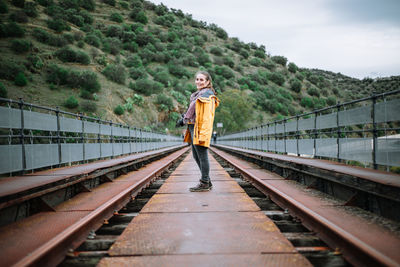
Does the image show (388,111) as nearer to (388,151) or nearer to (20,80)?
(388,151)

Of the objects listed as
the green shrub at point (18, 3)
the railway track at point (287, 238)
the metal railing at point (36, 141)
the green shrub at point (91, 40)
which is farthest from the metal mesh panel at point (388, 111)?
the green shrub at point (18, 3)

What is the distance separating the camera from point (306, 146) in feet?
30.4

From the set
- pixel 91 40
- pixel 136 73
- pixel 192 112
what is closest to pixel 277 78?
pixel 136 73

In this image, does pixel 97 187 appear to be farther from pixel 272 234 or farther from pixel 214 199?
pixel 272 234

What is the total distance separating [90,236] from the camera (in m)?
2.66

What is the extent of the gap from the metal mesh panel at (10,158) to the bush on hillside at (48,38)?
4725cm

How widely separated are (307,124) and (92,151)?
301 inches

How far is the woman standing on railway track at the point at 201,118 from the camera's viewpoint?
432cm

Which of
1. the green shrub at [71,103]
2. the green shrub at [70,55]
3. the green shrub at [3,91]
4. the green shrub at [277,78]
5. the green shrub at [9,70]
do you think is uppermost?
the green shrub at [277,78]

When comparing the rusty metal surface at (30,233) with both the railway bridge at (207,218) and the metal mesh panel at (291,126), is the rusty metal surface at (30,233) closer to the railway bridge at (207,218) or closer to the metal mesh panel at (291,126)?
the railway bridge at (207,218)

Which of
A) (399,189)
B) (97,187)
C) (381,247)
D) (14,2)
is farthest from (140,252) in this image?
(14,2)

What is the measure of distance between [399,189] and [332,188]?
1650 mm

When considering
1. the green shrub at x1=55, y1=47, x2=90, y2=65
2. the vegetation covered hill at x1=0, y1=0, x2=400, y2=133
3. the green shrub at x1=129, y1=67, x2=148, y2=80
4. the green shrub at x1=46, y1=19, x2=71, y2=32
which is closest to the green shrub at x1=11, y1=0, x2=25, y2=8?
the vegetation covered hill at x1=0, y1=0, x2=400, y2=133

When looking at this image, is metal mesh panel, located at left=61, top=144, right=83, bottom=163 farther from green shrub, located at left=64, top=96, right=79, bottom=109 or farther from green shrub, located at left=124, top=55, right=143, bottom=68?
green shrub, located at left=124, top=55, right=143, bottom=68
